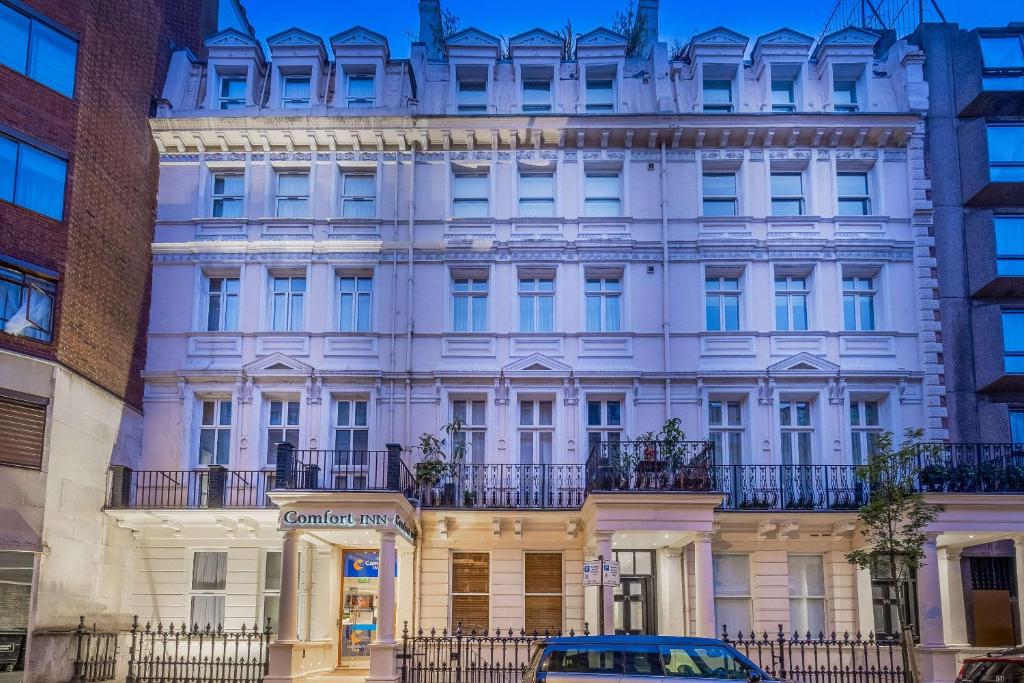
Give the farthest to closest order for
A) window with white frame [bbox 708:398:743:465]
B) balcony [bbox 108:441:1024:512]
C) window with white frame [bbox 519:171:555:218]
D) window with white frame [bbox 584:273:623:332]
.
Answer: window with white frame [bbox 519:171:555:218] → window with white frame [bbox 584:273:623:332] → window with white frame [bbox 708:398:743:465] → balcony [bbox 108:441:1024:512]

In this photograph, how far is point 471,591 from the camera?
84.2 feet

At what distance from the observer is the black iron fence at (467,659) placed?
21531 millimetres

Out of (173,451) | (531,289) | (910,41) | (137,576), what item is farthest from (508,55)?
(137,576)

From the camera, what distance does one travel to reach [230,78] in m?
28.5

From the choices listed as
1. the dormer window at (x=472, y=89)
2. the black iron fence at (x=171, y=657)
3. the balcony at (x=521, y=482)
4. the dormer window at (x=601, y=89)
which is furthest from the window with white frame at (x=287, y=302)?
the dormer window at (x=601, y=89)

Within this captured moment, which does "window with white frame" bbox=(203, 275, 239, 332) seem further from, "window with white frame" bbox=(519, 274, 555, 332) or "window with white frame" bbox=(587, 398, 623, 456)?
"window with white frame" bbox=(587, 398, 623, 456)

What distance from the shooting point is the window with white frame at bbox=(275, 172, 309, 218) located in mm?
27891

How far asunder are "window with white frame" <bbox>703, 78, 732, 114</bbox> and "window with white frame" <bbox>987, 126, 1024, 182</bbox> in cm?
690

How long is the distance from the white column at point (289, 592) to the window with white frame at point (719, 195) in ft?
45.9

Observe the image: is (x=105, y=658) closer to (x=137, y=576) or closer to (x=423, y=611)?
(x=137, y=576)

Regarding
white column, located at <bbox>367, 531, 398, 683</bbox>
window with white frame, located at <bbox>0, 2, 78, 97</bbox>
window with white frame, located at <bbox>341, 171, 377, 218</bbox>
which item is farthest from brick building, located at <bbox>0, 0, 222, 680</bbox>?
white column, located at <bbox>367, 531, 398, 683</bbox>

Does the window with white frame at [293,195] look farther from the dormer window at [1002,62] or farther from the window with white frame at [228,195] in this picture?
the dormer window at [1002,62]

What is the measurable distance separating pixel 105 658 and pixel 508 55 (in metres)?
19.2

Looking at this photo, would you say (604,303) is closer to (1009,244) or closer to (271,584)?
(1009,244)
